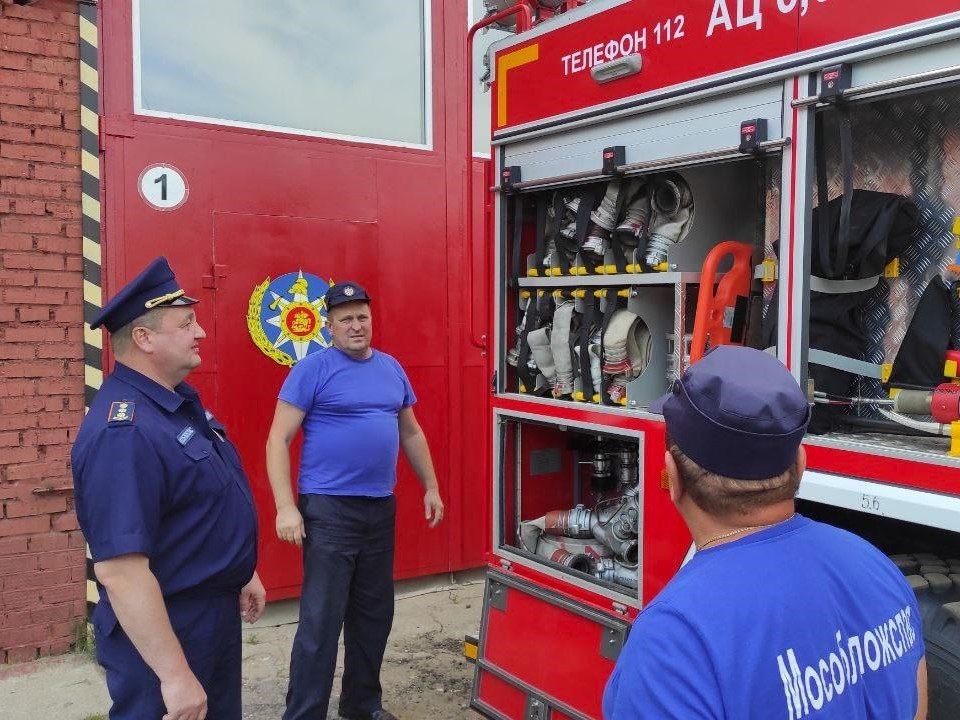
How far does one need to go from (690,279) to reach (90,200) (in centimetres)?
288

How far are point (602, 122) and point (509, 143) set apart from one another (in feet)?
1.69

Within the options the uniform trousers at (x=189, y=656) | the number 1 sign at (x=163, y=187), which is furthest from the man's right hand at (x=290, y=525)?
the number 1 sign at (x=163, y=187)

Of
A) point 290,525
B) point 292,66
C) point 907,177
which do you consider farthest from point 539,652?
point 292,66

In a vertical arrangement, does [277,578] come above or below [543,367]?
below

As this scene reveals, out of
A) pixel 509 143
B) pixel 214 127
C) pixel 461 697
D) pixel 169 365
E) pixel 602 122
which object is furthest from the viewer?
pixel 214 127

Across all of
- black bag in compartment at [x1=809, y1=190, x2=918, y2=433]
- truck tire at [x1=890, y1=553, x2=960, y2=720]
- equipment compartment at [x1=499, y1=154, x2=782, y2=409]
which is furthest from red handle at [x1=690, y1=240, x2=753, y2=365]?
truck tire at [x1=890, y1=553, x2=960, y2=720]

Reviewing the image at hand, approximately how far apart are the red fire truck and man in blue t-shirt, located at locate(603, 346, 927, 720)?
34.3 inches

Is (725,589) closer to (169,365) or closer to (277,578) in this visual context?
(169,365)

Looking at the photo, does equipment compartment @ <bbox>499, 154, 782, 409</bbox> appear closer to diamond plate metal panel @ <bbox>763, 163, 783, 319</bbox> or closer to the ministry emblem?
diamond plate metal panel @ <bbox>763, 163, 783, 319</bbox>

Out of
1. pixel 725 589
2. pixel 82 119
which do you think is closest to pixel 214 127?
pixel 82 119

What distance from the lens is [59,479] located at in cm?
403

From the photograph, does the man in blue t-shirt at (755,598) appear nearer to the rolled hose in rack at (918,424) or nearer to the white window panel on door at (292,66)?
the rolled hose in rack at (918,424)

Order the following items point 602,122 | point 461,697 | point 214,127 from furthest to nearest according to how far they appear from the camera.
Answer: point 214,127 → point 461,697 → point 602,122

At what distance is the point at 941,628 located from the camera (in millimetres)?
2031
